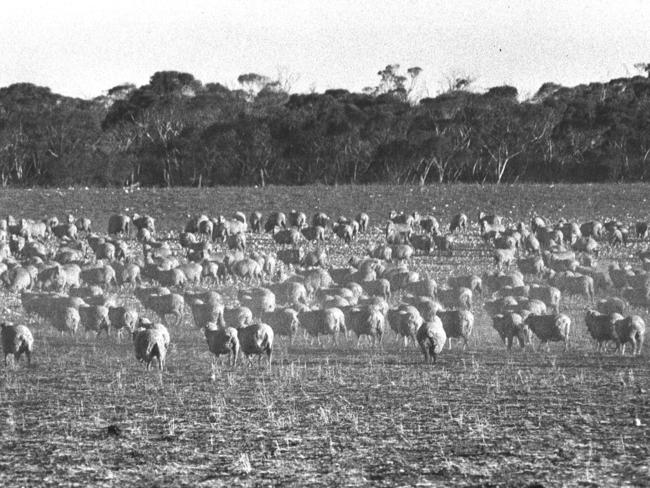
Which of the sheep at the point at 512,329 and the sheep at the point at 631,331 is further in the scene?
the sheep at the point at 512,329

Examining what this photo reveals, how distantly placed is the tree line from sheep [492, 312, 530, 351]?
155ft

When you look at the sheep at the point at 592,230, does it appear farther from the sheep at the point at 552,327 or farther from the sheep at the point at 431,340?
the sheep at the point at 431,340

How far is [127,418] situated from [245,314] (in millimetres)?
6265

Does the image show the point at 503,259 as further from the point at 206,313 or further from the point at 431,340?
the point at 431,340

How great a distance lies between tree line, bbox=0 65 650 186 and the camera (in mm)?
66500

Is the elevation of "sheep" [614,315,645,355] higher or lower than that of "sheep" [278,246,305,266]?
lower

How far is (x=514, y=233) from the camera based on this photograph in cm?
3538

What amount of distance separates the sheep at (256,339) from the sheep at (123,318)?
3118 mm

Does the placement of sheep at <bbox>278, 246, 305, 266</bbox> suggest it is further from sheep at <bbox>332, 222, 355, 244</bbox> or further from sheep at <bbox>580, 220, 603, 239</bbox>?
sheep at <bbox>580, 220, 603, 239</bbox>

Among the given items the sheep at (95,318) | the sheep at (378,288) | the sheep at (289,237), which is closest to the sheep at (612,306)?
the sheep at (378,288)

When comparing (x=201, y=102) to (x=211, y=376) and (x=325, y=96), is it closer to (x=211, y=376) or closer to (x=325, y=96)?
(x=325, y=96)

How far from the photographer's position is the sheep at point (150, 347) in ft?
52.0

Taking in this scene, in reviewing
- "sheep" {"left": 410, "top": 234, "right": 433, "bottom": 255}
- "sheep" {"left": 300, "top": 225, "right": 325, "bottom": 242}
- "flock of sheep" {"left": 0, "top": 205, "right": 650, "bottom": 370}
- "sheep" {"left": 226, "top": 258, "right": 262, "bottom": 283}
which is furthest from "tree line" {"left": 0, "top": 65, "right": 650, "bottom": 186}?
"sheep" {"left": 226, "top": 258, "right": 262, "bottom": 283}

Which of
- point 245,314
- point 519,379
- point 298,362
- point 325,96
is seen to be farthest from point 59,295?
point 325,96
